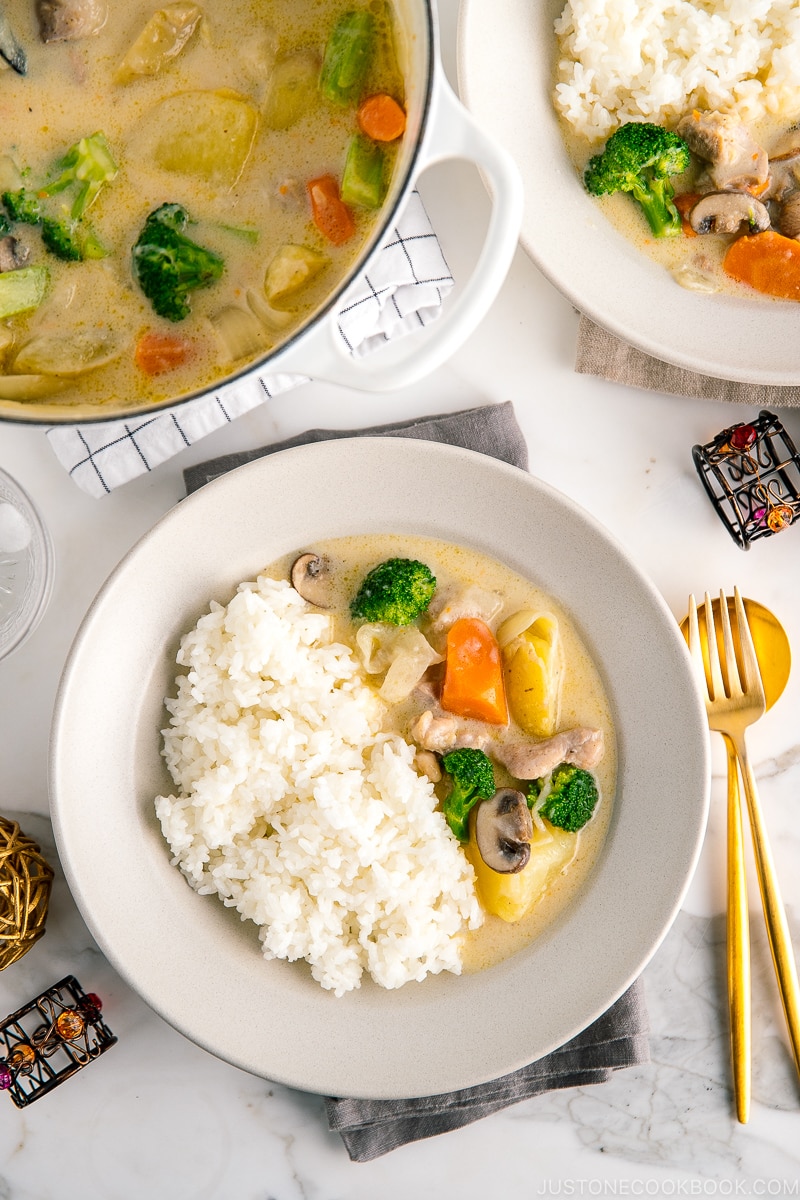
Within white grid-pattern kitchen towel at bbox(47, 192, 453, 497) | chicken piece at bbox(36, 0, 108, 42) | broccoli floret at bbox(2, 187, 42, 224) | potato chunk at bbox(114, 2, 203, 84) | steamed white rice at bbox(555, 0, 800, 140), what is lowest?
white grid-pattern kitchen towel at bbox(47, 192, 453, 497)

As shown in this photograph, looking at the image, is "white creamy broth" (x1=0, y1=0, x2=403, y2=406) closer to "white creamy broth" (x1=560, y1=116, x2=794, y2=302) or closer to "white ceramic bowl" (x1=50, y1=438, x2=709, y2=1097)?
"white ceramic bowl" (x1=50, y1=438, x2=709, y2=1097)

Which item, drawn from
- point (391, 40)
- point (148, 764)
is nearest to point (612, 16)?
point (391, 40)

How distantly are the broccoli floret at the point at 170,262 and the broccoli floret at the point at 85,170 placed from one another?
0.14 m

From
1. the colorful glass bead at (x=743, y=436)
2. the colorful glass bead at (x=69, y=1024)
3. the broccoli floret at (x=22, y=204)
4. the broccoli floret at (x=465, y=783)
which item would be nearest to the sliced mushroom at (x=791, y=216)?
the colorful glass bead at (x=743, y=436)

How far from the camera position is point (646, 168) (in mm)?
2738

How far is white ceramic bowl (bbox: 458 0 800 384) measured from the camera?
265 cm

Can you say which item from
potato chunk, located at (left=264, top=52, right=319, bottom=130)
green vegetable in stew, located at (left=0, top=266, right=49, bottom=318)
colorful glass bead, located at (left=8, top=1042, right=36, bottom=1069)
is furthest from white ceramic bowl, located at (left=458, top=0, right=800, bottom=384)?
colorful glass bead, located at (left=8, top=1042, right=36, bottom=1069)

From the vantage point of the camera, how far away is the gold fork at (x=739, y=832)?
2.89 m

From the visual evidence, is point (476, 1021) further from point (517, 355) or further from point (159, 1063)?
point (517, 355)

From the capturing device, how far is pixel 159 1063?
3002mm

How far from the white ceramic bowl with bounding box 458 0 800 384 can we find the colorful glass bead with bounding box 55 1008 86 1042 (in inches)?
98.9

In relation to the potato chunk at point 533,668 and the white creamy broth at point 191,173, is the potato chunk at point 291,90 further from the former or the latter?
the potato chunk at point 533,668

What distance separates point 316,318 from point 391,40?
0.74m

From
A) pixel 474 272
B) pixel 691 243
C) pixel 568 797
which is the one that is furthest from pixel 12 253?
pixel 568 797
